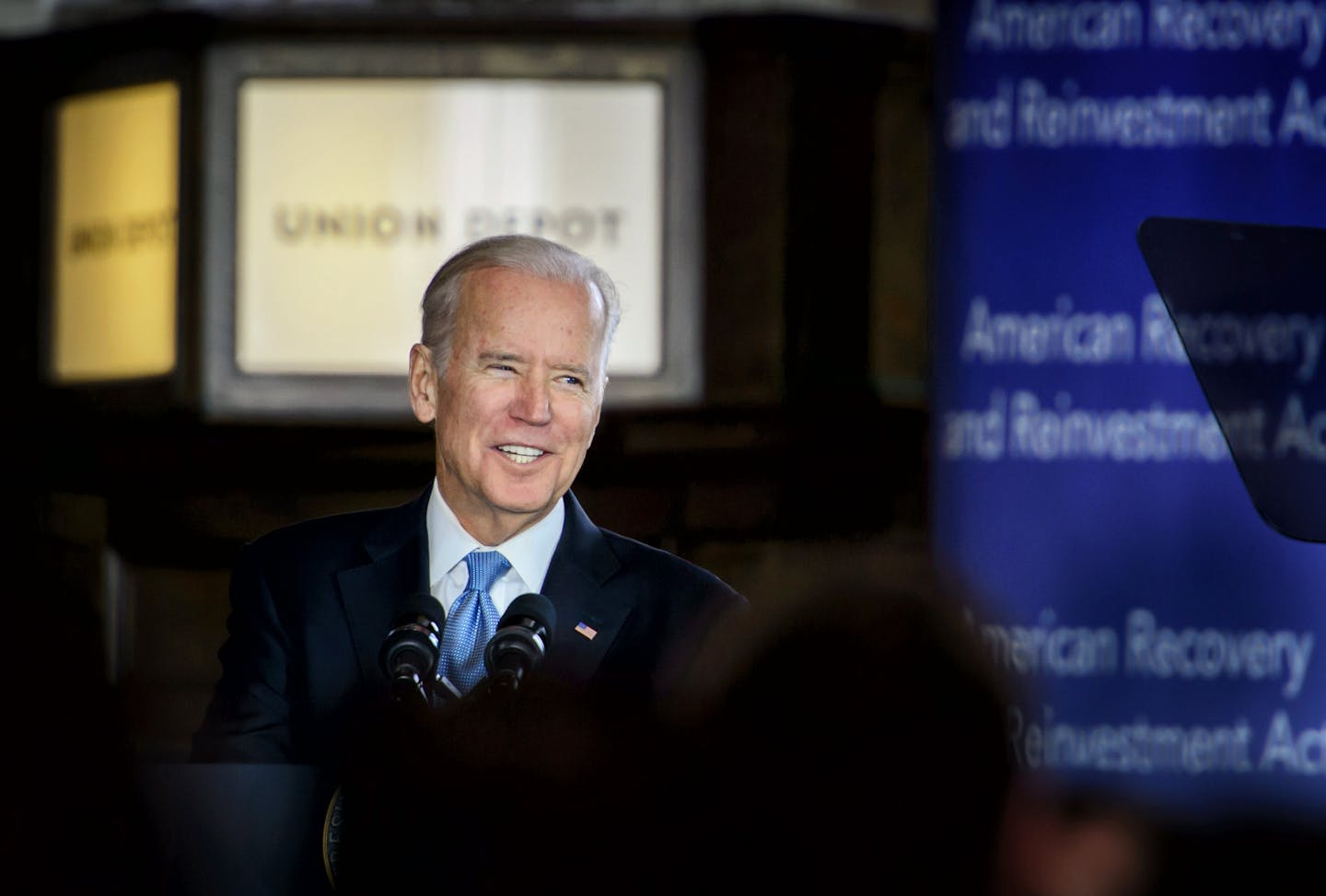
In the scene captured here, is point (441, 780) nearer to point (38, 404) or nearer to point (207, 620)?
point (207, 620)

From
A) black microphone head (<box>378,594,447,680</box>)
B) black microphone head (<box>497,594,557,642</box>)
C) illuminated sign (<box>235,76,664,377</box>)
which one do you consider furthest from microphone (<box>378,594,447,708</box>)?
illuminated sign (<box>235,76,664,377</box>)

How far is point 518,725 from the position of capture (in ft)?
6.93

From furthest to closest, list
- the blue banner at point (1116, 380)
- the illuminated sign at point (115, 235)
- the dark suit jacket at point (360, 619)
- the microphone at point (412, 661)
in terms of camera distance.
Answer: the illuminated sign at point (115, 235) < the blue banner at point (1116, 380) < the dark suit jacket at point (360, 619) < the microphone at point (412, 661)

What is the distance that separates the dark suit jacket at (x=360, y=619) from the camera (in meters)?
2.34

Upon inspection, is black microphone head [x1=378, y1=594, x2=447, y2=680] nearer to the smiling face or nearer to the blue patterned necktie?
the blue patterned necktie

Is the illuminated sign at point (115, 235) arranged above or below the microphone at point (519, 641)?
above

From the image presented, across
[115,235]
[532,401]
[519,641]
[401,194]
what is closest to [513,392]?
[532,401]

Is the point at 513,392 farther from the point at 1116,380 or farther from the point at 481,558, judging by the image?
the point at 1116,380

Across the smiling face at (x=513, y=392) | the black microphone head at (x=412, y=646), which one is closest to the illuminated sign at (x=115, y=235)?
the smiling face at (x=513, y=392)

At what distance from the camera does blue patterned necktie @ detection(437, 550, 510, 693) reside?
90.5 inches

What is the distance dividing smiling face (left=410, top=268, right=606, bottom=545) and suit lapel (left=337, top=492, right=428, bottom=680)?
3.9 inches

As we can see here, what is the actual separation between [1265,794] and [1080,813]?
332 millimetres

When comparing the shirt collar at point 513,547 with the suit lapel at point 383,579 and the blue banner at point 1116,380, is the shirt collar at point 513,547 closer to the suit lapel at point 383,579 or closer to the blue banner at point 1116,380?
the suit lapel at point 383,579

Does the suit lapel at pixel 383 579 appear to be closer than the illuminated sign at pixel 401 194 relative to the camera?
Yes
